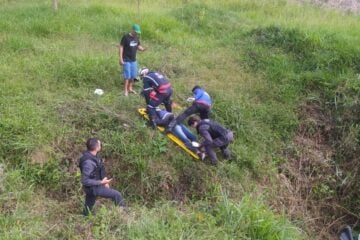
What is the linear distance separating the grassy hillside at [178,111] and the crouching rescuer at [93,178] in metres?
0.22

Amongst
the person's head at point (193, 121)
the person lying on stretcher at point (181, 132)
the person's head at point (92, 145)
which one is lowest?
the person lying on stretcher at point (181, 132)

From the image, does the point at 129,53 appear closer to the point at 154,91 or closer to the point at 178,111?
the point at 154,91

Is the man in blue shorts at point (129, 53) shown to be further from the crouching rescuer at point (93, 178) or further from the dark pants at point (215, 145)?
the crouching rescuer at point (93, 178)

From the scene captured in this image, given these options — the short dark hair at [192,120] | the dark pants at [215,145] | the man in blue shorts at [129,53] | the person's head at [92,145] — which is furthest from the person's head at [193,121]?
the person's head at [92,145]

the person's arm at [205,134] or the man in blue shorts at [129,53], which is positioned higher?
the man in blue shorts at [129,53]

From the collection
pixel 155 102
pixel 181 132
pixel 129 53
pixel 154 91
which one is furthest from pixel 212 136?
pixel 129 53

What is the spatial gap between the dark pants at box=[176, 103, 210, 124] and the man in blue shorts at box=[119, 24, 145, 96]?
1.50 m

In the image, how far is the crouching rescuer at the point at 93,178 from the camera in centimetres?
558

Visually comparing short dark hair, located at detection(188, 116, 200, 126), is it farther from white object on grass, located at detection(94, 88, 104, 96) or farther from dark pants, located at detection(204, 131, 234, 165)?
white object on grass, located at detection(94, 88, 104, 96)

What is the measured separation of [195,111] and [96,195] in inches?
91.1

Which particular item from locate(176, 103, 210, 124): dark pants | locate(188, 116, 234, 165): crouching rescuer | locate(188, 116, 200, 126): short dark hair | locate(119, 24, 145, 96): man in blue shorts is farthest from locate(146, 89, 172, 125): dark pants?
locate(119, 24, 145, 96): man in blue shorts

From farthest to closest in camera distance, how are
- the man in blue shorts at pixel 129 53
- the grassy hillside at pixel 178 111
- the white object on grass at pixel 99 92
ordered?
the white object on grass at pixel 99 92
the man in blue shorts at pixel 129 53
the grassy hillside at pixel 178 111

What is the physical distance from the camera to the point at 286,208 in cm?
738

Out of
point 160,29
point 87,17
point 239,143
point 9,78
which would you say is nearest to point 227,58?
point 160,29
